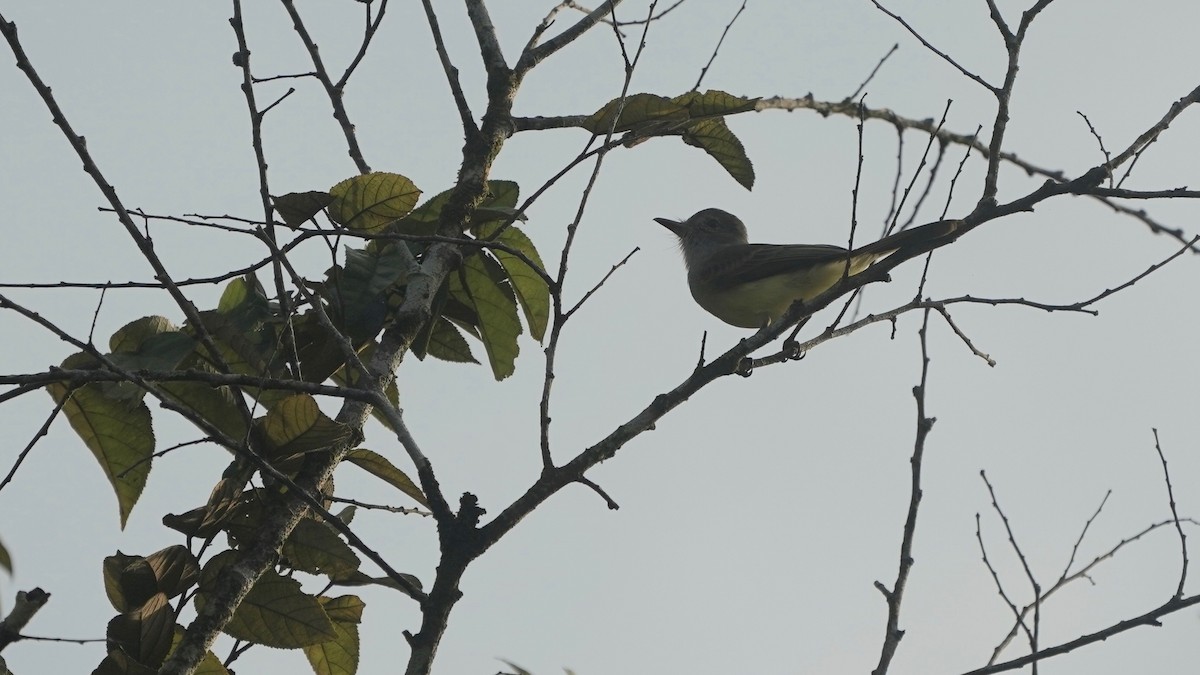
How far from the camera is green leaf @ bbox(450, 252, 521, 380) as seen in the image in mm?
4254

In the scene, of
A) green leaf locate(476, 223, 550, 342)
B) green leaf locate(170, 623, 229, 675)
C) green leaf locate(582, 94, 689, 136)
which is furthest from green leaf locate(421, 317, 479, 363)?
green leaf locate(170, 623, 229, 675)

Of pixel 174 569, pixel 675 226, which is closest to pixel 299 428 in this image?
pixel 174 569

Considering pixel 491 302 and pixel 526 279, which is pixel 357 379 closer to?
pixel 491 302

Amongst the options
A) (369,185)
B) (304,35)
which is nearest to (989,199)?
(369,185)

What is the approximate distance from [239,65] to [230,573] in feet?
4.89

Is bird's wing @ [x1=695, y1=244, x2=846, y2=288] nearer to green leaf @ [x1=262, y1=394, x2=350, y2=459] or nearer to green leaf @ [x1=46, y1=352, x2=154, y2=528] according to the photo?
green leaf @ [x1=262, y1=394, x2=350, y2=459]

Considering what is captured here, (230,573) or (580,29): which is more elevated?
(580,29)

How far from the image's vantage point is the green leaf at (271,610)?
3348mm

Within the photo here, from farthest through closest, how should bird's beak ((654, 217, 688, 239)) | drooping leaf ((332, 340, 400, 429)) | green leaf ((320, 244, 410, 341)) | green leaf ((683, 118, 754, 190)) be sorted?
bird's beak ((654, 217, 688, 239)) < green leaf ((683, 118, 754, 190)) < drooping leaf ((332, 340, 400, 429)) < green leaf ((320, 244, 410, 341))

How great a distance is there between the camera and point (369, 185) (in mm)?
3881

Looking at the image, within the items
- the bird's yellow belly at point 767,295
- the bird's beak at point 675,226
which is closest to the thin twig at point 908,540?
the bird's yellow belly at point 767,295

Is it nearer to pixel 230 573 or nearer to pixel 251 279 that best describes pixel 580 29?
pixel 251 279

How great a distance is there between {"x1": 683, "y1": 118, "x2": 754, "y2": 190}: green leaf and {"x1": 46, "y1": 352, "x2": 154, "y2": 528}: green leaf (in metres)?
2.18

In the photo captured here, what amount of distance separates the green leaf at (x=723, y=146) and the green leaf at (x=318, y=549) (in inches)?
77.7
